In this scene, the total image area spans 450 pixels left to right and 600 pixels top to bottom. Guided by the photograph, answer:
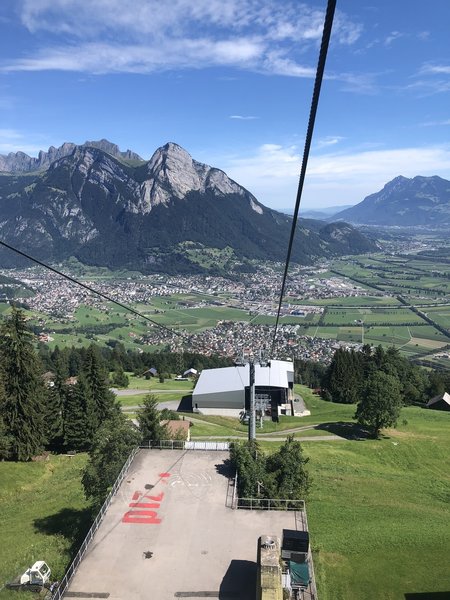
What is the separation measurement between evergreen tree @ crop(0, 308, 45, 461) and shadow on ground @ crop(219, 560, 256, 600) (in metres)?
37.3

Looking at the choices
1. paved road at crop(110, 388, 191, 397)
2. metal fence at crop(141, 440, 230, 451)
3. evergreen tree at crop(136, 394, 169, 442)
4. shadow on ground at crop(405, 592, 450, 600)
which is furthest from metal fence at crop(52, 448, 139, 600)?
paved road at crop(110, 388, 191, 397)

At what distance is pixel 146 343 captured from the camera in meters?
183

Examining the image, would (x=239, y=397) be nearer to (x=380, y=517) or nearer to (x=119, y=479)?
(x=380, y=517)

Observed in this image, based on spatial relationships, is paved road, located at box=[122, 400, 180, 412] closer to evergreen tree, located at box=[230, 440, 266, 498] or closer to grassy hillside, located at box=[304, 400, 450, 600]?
grassy hillside, located at box=[304, 400, 450, 600]

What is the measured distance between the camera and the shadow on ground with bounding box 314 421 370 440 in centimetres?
5906

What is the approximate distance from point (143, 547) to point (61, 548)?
9263 millimetres

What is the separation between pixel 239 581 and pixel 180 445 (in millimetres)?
14180

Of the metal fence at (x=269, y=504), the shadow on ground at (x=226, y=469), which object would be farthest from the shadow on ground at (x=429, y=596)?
the shadow on ground at (x=226, y=469)

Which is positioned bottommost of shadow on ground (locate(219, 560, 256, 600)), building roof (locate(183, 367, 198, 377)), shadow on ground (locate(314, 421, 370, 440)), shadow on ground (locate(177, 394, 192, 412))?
building roof (locate(183, 367, 198, 377))

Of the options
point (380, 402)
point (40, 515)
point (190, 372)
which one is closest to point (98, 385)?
point (40, 515)

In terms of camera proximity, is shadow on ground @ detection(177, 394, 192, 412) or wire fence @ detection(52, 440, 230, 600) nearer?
wire fence @ detection(52, 440, 230, 600)

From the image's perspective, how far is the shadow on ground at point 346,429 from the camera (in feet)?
194

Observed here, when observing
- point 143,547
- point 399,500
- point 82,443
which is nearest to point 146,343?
point 82,443

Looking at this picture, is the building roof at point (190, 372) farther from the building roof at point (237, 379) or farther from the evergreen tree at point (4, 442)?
the evergreen tree at point (4, 442)
